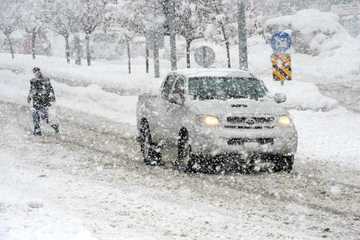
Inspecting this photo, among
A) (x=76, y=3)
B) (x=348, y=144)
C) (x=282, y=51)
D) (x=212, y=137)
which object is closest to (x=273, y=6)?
(x=76, y=3)

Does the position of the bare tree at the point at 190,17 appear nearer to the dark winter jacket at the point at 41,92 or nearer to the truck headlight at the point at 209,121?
the dark winter jacket at the point at 41,92

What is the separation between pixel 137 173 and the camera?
452 inches

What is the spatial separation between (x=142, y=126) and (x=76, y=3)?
3689 cm

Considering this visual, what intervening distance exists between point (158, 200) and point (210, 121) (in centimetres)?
218

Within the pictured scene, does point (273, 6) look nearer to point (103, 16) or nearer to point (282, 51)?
point (103, 16)

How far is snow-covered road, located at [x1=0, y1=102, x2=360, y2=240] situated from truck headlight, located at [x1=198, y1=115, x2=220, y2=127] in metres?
0.86

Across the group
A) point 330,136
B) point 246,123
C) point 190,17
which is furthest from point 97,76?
point 246,123

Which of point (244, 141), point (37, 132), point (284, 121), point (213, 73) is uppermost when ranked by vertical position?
point (213, 73)

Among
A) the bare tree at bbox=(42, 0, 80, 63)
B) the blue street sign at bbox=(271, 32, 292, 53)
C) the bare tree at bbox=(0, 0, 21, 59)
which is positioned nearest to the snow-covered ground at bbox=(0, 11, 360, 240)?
the blue street sign at bbox=(271, 32, 292, 53)

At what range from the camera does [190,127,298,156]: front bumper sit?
1078 cm

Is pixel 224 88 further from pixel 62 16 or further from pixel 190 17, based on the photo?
pixel 62 16

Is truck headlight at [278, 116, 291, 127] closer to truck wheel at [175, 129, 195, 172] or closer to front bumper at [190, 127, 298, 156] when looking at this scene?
front bumper at [190, 127, 298, 156]

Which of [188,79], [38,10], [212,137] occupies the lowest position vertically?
[212,137]

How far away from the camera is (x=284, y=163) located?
11414 millimetres
